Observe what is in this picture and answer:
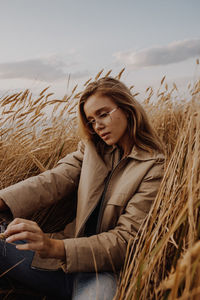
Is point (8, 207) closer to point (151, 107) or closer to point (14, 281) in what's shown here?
point (14, 281)

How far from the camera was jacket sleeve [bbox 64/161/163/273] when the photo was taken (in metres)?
1.13

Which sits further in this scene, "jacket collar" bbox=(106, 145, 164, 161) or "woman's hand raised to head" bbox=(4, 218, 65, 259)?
"jacket collar" bbox=(106, 145, 164, 161)

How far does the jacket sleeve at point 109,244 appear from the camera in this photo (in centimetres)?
113

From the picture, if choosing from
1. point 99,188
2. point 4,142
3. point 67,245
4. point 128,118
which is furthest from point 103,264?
point 4,142

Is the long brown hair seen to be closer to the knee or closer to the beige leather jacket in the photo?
the beige leather jacket

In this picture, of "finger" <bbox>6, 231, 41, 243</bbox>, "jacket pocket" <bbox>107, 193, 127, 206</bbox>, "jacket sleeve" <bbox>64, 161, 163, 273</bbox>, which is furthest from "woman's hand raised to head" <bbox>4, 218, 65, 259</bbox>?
"jacket pocket" <bbox>107, 193, 127, 206</bbox>

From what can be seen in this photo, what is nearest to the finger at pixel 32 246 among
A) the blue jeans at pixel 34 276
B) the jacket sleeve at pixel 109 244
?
the jacket sleeve at pixel 109 244

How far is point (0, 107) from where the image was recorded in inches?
79.8

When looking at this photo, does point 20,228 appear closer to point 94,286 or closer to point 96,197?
point 94,286

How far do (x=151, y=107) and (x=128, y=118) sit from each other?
1.31 m

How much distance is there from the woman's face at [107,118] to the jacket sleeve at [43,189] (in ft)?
1.03

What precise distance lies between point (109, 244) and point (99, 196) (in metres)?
0.34

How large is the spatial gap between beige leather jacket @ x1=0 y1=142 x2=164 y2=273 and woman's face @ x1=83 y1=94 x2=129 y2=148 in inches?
5.0

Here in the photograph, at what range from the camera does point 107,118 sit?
1.47m
